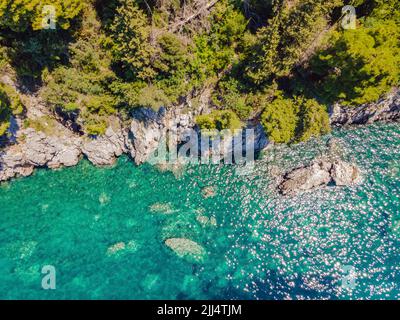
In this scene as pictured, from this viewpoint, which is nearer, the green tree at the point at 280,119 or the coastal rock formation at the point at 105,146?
the green tree at the point at 280,119

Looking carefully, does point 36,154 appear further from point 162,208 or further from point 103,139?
point 162,208

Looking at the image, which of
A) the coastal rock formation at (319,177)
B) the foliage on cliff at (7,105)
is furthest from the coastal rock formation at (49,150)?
the coastal rock formation at (319,177)

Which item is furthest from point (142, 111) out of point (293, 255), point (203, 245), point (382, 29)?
point (382, 29)

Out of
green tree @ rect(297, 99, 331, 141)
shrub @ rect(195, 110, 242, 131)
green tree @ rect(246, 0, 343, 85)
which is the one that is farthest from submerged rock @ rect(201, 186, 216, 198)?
green tree @ rect(246, 0, 343, 85)

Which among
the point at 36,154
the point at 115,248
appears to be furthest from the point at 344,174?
the point at 36,154

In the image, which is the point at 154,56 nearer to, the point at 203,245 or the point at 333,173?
the point at 203,245

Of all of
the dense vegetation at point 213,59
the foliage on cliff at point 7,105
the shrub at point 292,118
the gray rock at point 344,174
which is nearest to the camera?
the dense vegetation at point 213,59

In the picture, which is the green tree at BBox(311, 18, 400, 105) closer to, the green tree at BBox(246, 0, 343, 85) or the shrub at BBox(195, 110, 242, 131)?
the green tree at BBox(246, 0, 343, 85)

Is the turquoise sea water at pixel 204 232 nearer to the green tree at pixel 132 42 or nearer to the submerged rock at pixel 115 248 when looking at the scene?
the submerged rock at pixel 115 248
